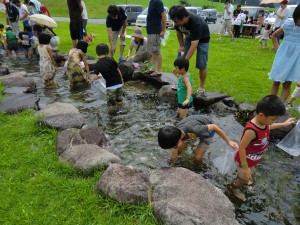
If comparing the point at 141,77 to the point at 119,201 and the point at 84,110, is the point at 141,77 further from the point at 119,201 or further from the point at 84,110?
the point at 119,201

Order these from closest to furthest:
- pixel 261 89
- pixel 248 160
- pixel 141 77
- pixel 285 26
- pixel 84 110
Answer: pixel 248 160 < pixel 285 26 < pixel 84 110 < pixel 261 89 < pixel 141 77

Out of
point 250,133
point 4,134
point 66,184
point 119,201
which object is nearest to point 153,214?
point 119,201

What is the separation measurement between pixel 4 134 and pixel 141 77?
383 centimetres

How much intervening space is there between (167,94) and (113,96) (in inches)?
46.5

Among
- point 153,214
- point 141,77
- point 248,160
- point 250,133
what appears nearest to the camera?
point 153,214

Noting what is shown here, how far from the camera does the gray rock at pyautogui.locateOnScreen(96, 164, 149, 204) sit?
2.69 m

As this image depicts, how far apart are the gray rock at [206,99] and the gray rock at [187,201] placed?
2510mm

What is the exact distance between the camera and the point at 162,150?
4.08 m

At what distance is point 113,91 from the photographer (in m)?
5.49

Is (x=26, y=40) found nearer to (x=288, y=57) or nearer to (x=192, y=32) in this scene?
(x=192, y=32)

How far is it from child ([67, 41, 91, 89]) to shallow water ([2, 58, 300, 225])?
256mm

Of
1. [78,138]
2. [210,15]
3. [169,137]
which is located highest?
[169,137]

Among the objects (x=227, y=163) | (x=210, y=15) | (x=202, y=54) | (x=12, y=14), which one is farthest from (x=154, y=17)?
A: (x=210, y=15)

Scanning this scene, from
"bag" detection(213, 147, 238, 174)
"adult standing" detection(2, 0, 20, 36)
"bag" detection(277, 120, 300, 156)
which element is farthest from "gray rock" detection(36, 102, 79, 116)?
"adult standing" detection(2, 0, 20, 36)
